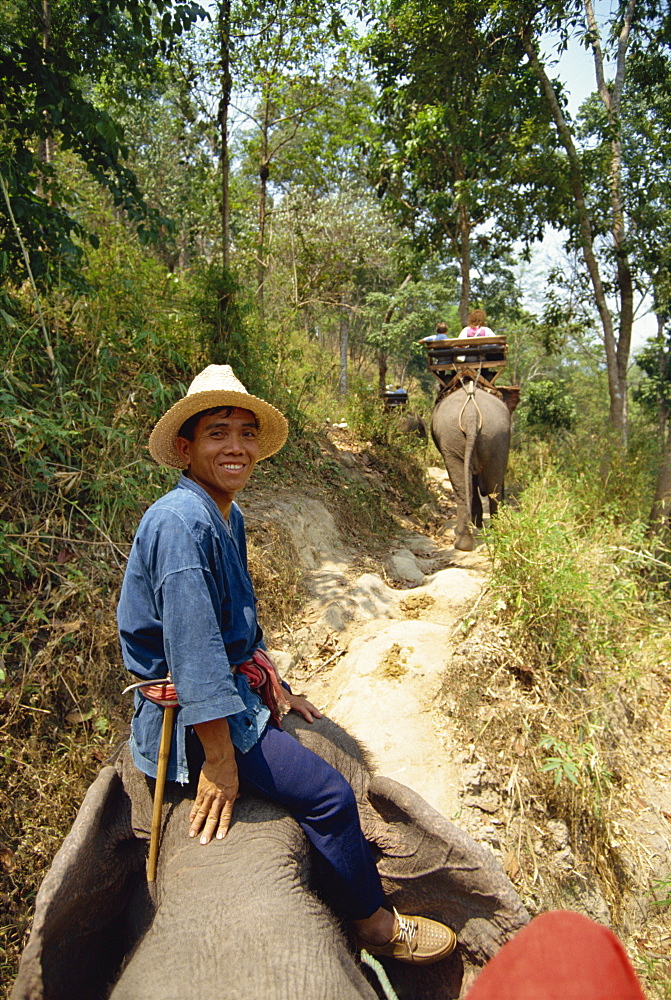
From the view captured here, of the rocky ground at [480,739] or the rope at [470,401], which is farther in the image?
the rope at [470,401]

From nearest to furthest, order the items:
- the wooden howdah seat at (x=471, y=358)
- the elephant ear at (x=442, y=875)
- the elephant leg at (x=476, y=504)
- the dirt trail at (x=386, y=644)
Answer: the elephant ear at (x=442, y=875) → the dirt trail at (x=386, y=644) → the wooden howdah seat at (x=471, y=358) → the elephant leg at (x=476, y=504)

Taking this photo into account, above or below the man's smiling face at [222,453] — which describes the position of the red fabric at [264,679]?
below

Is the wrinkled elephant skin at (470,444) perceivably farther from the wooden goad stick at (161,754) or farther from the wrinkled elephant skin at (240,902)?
the wooden goad stick at (161,754)

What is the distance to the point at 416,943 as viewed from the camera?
2.00 m

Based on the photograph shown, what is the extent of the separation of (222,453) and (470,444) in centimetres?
451

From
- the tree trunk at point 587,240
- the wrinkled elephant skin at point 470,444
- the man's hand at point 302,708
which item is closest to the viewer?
the man's hand at point 302,708

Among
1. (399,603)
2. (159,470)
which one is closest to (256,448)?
(159,470)

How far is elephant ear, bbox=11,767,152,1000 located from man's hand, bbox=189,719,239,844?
0.98 ft

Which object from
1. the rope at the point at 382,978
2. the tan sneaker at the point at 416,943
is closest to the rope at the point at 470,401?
the tan sneaker at the point at 416,943

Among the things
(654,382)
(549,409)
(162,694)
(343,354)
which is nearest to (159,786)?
(162,694)

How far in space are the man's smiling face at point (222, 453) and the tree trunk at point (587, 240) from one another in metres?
7.08

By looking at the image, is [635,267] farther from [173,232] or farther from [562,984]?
[562,984]

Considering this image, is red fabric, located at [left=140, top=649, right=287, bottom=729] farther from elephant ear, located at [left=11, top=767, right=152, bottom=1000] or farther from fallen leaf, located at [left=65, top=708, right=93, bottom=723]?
fallen leaf, located at [left=65, top=708, right=93, bottom=723]

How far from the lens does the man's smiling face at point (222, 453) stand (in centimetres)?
204
